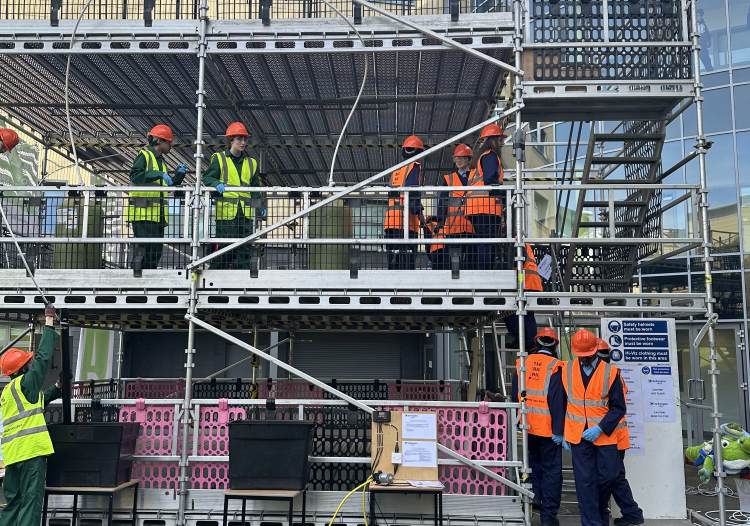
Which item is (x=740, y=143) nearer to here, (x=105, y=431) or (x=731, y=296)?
(x=731, y=296)

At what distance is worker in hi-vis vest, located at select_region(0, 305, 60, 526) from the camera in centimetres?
627

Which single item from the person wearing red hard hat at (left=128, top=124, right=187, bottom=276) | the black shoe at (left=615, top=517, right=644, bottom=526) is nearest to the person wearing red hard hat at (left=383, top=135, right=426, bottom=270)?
the person wearing red hard hat at (left=128, top=124, right=187, bottom=276)

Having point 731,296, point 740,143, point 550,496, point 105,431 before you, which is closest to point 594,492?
point 550,496

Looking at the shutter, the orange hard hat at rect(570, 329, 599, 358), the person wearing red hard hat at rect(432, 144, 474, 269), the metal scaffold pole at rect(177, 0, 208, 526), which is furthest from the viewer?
the shutter

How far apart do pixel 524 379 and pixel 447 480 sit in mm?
1373

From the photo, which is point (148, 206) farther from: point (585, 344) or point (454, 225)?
point (585, 344)

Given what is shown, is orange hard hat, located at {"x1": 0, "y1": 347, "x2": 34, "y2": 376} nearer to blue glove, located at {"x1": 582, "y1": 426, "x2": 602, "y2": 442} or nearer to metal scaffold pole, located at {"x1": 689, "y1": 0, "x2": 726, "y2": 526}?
blue glove, located at {"x1": 582, "y1": 426, "x2": 602, "y2": 442}

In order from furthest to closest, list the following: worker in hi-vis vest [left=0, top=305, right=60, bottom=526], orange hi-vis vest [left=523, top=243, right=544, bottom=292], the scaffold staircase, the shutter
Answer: the shutter
the scaffold staircase
orange hi-vis vest [left=523, top=243, right=544, bottom=292]
worker in hi-vis vest [left=0, top=305, right=60, bottom=526]

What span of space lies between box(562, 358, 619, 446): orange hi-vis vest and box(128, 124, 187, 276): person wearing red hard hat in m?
4.99

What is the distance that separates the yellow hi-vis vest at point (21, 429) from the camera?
6285mm

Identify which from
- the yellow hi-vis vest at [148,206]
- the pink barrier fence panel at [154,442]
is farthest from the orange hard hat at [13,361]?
the yellow hi-vis vest at [148,206]

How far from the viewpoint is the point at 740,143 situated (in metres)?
13.7

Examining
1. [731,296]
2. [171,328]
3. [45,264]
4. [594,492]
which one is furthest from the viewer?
[731,296]

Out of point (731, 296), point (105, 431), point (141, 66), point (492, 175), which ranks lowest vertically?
point (105, 431)
